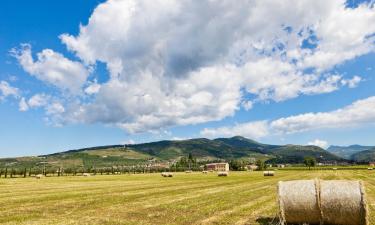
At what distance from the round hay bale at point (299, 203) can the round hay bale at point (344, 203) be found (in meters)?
0.39

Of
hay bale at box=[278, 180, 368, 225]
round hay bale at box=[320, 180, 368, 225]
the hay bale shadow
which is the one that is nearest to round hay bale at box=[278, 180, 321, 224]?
hay bale at box=[278, 180, 368, 225]

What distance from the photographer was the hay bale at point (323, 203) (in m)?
16.6

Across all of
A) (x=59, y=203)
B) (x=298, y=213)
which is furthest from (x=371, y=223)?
(x=59, y=203)

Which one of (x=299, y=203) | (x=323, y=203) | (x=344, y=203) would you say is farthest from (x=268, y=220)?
(x=344, y=203)

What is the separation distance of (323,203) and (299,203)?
1.05m

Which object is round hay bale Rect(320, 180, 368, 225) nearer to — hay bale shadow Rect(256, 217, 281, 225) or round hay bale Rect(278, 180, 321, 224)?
round hay bale Rect(278, 180, 321, 224)

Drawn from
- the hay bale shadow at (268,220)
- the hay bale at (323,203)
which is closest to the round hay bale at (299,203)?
the hay bale at (323,203)

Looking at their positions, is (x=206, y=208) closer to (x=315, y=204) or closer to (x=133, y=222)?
(x=133, y=222)

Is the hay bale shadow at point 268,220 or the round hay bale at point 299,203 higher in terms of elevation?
the round hay bale at point 299,203

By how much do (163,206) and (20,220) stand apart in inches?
351

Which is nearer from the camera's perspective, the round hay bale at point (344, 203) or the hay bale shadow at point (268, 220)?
the round hay bale at point (344, 203)

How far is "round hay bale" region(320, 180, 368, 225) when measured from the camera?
16.5 metres

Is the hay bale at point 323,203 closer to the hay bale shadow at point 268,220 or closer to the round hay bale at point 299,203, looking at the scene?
the round hay bale at point 299,203

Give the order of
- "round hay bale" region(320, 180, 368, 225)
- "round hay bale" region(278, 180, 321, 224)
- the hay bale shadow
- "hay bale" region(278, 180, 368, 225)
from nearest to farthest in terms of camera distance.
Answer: "round hay bale" region(320, 180, 368, 225), "hay bale" region(278, 180, 368, 225), "round hay bale" region(278, 180, 321, 224), the hay bale shadow
